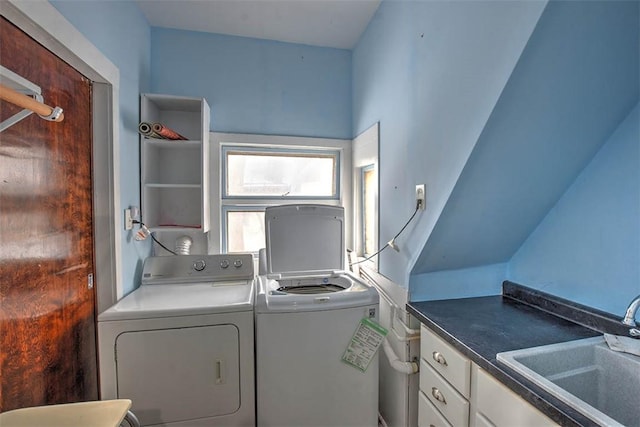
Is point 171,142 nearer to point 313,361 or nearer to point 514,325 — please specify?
point 313,361

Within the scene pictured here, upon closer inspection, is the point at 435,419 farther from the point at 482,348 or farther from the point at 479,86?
the point at 479,86

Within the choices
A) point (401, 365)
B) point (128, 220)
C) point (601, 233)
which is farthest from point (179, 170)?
point (601, 233)

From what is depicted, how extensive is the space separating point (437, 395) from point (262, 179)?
1.90 meters

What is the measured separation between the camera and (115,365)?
56.2 inches

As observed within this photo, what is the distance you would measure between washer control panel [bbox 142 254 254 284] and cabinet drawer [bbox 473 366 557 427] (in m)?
1.48

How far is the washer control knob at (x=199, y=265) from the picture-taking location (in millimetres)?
2033

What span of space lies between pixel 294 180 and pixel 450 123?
4.91 feet

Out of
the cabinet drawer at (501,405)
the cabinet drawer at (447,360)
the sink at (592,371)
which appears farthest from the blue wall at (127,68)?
the sink at (592,371)

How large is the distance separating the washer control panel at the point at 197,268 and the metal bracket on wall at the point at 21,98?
4.08 feet

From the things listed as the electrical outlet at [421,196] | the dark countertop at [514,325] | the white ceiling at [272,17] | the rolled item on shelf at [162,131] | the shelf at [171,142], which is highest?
the white ceiling at [272,17]

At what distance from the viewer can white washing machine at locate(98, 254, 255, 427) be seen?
1433mm

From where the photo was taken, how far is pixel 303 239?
2.04m

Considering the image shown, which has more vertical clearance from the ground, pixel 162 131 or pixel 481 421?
pixel 162 131

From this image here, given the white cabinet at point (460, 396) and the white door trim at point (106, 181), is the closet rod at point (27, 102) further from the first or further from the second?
the white cabinet at point (460, 396)
